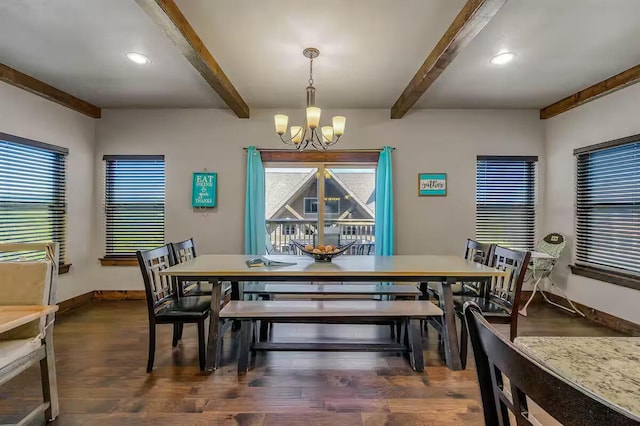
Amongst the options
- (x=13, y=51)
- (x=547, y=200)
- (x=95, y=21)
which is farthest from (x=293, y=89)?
(x=547, y=200)

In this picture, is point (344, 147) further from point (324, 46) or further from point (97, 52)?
point (97, 52)

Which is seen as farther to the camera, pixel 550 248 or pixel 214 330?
pixel 550 248

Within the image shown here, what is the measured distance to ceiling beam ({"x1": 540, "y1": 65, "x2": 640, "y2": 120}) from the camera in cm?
323

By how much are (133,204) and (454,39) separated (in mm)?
4368

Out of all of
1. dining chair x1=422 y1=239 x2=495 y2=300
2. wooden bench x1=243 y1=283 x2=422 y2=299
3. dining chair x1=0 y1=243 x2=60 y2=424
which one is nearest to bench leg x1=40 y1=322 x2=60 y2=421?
dining chair x1=0 y1=243 x2=60 y2=424

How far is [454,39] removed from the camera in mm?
2430

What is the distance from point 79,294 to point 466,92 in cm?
554

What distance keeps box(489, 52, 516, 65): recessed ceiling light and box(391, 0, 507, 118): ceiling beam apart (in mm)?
532

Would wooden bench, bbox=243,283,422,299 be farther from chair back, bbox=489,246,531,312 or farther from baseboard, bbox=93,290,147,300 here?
baseboard, bbox=93,290,147,300

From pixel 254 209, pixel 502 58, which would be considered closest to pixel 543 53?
pixel 502 58

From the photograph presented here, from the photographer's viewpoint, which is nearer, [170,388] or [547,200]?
[170,388]

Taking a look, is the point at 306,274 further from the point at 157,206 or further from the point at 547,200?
the point at 547,200

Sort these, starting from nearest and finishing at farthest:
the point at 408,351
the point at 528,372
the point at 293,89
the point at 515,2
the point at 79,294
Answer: the point at 528,372, the point at 515,2, the point at 408,351, the point at 293,89, the point at 79,294

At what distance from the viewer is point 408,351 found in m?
2.64
